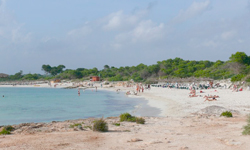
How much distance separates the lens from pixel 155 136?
9.16 meters

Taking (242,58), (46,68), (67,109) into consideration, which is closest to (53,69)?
(46,68)

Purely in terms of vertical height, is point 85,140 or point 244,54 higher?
point 244,54

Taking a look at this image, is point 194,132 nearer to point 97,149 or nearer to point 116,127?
point 116,127

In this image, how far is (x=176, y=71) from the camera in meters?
69.3

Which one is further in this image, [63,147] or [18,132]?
[18,132]

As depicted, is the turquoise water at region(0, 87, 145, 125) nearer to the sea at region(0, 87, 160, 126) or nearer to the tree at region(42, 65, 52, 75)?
the sea at region(0, 87, 160, 126)

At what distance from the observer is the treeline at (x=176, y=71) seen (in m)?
52.5

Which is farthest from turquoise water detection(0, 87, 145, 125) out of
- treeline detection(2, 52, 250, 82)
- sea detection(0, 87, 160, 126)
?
treeline detection(2, 52, 250, 82)

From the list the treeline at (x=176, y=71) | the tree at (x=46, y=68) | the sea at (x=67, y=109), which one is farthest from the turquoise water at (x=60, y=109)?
the tree at (x=46, y=68)

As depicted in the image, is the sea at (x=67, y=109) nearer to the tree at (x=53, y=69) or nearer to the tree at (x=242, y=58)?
the tree at (x=242, y=58)

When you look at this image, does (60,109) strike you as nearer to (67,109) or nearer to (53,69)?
(67,109)

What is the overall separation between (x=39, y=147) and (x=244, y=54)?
53.8 m

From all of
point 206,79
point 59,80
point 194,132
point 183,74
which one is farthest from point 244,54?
point 59,80

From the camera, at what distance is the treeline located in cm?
5247
